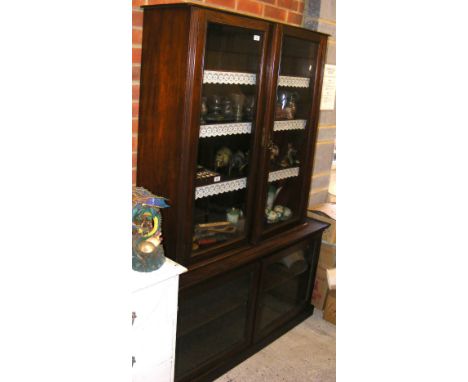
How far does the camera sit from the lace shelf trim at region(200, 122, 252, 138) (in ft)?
5.60

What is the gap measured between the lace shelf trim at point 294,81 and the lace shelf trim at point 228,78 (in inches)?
6.9

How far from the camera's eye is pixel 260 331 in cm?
230

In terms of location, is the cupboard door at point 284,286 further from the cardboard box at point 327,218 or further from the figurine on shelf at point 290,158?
the figurine on shelf at point 290,158

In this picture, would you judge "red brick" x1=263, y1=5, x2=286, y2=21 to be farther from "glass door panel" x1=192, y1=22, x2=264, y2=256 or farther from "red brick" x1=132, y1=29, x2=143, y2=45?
"red brick" x1=132, y1=29, x2=143, y2=45

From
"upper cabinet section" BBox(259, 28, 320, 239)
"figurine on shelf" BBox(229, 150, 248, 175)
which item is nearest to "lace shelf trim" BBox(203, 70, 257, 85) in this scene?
"upper cabinet section" BBox(259, 28, 320, 239)

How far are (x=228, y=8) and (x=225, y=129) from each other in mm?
604

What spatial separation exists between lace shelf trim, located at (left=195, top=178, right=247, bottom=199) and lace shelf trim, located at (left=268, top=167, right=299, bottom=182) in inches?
7.7

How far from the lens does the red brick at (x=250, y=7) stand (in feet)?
6.56
